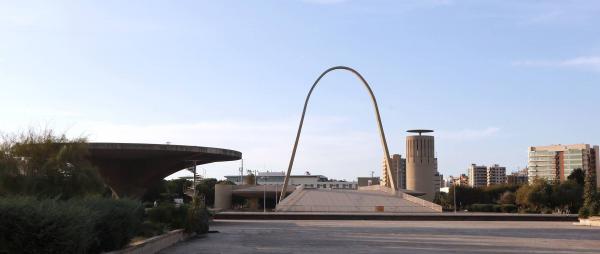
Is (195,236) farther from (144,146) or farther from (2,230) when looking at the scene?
(144,146)

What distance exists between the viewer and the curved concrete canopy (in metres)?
55.2

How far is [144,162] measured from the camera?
2389 inches

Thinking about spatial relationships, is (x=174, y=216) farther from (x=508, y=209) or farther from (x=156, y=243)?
(x=508, y=209)

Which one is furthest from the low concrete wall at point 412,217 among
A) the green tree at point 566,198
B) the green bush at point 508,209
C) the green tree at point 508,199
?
the green tree at point 508,199

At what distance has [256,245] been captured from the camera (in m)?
23.5

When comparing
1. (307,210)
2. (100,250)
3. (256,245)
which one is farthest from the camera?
(307,210)

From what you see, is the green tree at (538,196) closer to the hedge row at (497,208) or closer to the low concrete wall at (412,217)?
the hedge row at (497,208)

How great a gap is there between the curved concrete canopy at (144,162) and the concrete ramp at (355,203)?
9813mm

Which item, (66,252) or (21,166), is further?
A: (21,166)

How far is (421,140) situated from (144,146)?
232ft

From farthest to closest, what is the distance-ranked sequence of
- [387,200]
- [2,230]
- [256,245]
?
1. [387,200]
2. [256,245]
3. [2,230]

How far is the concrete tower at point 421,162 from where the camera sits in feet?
375

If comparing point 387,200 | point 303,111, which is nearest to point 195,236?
point 387,200

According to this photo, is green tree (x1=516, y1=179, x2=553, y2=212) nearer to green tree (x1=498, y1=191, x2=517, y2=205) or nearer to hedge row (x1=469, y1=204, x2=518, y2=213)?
hedge row (x1=469, y1=204, x2=518, y2=213)
